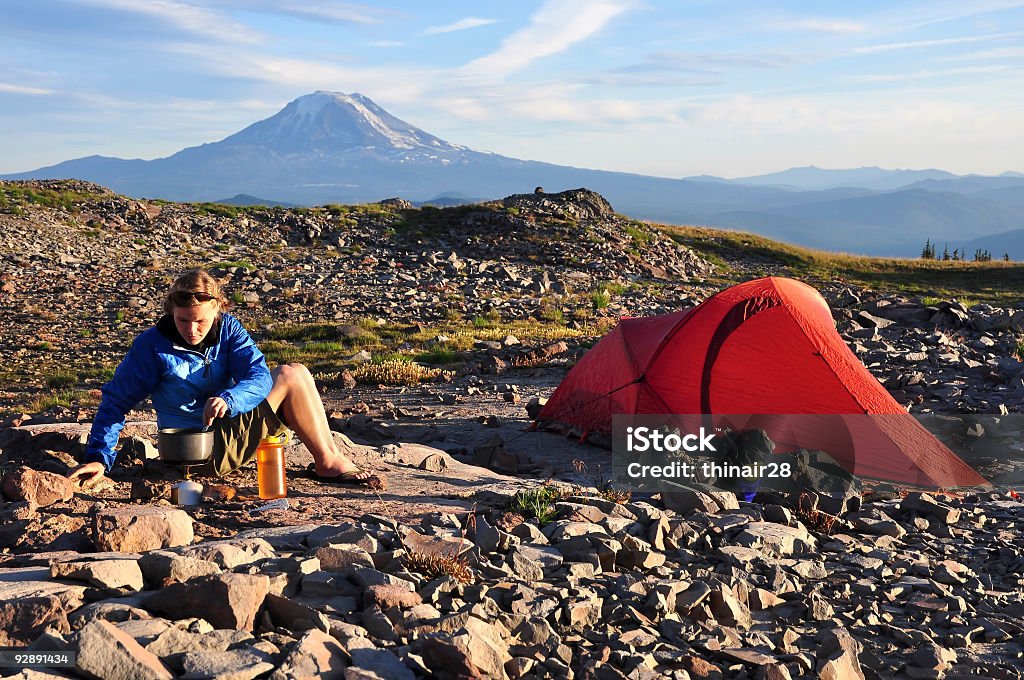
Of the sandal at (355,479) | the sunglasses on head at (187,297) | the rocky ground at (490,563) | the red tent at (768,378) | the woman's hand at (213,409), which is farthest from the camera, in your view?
the red tent at (768,378)

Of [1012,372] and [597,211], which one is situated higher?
[597,211]

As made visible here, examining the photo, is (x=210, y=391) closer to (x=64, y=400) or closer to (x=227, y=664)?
(x=227, y=664)

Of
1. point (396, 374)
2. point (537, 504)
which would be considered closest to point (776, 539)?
point (537, 504)

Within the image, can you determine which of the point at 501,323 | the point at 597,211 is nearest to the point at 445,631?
the point at 501,323

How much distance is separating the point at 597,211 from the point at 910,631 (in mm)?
35465

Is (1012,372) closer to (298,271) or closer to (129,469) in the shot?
(129,469)

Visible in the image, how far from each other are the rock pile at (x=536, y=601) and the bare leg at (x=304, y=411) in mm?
1061

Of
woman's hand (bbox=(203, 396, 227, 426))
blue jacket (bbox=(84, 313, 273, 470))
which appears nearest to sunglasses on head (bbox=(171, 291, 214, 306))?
blue jacket (bbox=(84, 313, 273, 470))

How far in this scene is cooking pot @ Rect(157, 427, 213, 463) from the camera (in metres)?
5.39

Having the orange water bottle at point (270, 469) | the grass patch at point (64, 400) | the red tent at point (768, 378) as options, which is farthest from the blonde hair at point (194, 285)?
the grass patch at point (64, 400)

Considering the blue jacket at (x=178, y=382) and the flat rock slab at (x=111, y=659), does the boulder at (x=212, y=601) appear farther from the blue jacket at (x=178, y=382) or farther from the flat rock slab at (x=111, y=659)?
the blue jacket at (x=178, y=382)

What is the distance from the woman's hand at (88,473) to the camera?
17.5 feet

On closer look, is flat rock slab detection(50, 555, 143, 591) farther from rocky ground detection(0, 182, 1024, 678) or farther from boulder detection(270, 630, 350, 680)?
boulder detection(270, 630, 350, 680)

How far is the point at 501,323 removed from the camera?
18.3 m
